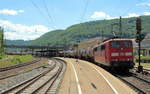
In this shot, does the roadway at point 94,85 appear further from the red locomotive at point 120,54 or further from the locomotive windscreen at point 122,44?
the locomotive windscreen at point 122,44

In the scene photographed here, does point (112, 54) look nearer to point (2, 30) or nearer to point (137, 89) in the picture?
point (137, 89)

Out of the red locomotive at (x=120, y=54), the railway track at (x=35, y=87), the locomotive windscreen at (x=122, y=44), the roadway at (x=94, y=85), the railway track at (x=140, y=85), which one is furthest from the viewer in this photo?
the locomotive windscreen at (x=122, y=44)

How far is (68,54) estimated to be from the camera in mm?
114562

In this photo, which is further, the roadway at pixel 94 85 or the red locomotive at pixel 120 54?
the red locomotive at pixel 120 54

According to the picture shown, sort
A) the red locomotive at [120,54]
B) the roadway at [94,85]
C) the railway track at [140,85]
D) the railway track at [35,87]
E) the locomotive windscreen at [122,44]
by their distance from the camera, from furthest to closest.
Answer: the locomotive windscreen at [122,44] → the red locomotive at [120,54] → the roadway at [94,85] → the railway track at [35,87] → the railway track at [140,85]

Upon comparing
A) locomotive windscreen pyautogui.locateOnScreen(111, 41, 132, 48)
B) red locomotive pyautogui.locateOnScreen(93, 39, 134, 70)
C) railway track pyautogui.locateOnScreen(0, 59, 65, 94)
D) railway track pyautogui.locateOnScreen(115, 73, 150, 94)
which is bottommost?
→ railway track pyautogui.locateOnScreen(0, 59, 65, 94)

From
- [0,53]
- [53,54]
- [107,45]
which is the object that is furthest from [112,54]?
[53,54]

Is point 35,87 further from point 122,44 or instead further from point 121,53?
point 122,44

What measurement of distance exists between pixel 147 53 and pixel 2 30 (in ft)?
146

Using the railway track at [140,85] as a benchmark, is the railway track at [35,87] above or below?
below

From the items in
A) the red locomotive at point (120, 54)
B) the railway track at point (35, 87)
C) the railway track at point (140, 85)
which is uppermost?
the red locomotive at point (120, 54)

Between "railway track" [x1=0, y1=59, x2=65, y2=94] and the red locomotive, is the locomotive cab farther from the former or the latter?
"railway track" [x1=0, y1=59, x2=65, y2=94]

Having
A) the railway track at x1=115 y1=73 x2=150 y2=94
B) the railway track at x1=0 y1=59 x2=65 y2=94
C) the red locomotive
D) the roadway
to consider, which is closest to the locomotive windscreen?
the red locomotive

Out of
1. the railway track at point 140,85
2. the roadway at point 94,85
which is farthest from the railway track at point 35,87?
the railway track at point 140,85
